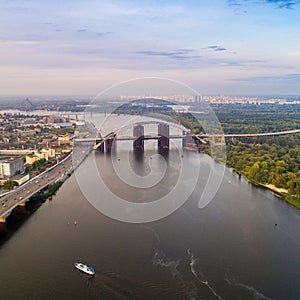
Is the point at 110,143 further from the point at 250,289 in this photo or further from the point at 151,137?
the point at 250,289

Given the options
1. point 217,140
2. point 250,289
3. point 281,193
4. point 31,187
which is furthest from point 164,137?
point 250,289

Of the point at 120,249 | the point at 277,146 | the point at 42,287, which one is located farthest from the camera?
the point at 277,146

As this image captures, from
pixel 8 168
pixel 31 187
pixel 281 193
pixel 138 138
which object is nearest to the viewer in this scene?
pixel 31 187

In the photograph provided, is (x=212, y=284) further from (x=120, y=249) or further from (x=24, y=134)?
(x=24, y=134)

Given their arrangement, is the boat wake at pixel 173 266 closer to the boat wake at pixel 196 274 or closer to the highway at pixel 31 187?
the boat wake at pixel 196 274

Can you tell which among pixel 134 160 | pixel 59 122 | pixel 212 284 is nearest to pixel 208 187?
pixel 134 160

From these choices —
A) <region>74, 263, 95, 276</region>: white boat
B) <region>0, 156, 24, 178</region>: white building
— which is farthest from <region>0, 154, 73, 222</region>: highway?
<region>74, 263, 95, 276</region>: white boat

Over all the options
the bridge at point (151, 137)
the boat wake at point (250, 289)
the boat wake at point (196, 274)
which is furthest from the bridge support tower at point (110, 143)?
the boat wake at point (250, 289)
